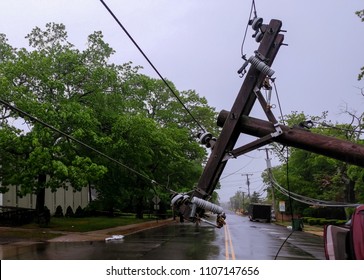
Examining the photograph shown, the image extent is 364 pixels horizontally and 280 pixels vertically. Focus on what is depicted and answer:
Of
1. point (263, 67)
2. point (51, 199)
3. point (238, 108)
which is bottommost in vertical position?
point (51, 199)

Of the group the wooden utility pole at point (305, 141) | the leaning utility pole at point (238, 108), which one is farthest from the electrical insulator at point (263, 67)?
the wooden utility pole at point (305, 141)

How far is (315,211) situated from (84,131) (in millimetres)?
35460

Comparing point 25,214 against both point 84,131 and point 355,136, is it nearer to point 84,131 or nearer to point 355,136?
point 84,131

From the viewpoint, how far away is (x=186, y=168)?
4375 centimetres

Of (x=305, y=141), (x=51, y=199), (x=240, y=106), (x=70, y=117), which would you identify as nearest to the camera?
(x=305, y=141)

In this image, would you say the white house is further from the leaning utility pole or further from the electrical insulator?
the electrical insulator

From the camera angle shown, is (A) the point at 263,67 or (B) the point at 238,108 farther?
(B) the point at 238,108

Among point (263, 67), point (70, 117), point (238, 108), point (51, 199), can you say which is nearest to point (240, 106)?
point (238, 108)

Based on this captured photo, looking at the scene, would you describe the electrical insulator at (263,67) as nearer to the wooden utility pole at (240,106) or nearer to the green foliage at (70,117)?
the wooden utility pole at (240,106)

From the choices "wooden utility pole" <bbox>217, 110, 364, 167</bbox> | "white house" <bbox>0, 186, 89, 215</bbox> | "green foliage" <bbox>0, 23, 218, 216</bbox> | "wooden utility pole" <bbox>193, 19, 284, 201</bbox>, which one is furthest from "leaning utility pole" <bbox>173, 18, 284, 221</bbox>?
"white house" <bbox>0, 186, 89, 215</bbox>

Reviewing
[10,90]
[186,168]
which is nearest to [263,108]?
[10,90]

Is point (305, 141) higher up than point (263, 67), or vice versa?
point (263, 67)

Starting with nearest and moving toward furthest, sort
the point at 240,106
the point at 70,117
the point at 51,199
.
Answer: the point at 240,106 → the point at 70,117 → the point at 51,199

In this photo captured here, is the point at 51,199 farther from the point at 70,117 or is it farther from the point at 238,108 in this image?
the point at 238,108
